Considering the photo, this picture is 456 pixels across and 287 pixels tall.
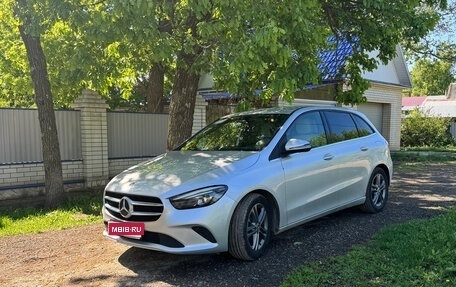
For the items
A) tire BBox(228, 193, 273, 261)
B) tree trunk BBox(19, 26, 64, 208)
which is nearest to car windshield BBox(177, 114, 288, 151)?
tire BBox(228, 193, 273, 261)

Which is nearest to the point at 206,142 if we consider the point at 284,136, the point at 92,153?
the point at 284,136

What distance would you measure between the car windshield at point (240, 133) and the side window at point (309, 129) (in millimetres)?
181

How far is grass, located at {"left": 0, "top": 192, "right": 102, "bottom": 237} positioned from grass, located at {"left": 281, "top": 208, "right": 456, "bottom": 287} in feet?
13.3

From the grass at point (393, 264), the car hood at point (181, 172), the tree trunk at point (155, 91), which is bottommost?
the grass at point (393, 264)

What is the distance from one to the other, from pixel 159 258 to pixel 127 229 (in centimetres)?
70

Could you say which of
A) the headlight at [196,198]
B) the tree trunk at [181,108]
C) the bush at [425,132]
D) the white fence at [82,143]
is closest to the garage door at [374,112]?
the bush at [425,132]

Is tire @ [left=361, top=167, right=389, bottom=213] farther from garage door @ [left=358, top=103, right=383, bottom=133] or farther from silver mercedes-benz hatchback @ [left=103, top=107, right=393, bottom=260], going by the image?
garage door @ [left=358, top=103, right=383, bottom=133]

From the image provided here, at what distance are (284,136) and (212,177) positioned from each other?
1.29 m

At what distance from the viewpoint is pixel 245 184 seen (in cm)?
434

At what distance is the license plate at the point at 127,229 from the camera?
165 inches

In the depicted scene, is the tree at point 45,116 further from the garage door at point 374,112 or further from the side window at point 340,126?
the garage door at point 374,112

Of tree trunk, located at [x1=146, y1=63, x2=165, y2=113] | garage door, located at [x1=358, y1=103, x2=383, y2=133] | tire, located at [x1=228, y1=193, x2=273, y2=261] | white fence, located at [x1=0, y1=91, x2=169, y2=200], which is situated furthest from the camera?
garage door, located at [x1=358, y1=103, x2=383, y2=133]

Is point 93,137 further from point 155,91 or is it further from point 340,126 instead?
point 340,126

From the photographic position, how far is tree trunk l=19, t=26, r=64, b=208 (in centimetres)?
749
